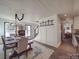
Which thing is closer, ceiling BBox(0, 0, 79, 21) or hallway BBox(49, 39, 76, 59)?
ceiling BBox(0, 0, 79, 21)

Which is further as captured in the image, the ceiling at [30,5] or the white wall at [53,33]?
the white wall at [53,33]

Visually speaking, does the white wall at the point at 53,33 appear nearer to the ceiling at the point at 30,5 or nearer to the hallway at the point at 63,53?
the hallway at the point at 63,53

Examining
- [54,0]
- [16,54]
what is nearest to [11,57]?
[16,54]

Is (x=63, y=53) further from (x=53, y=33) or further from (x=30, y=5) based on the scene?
(x=30, y=5)

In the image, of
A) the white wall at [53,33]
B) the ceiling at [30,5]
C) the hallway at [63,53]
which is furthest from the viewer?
the white wall at [53,33]

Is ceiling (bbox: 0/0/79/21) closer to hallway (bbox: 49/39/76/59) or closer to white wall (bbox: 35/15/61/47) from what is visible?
white wall (bbox: 35/15/61/47)

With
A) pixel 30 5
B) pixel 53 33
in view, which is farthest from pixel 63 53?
pixel 30 5

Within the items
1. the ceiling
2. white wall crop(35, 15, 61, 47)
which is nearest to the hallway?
white wall crop(35, 15, 61, 47)

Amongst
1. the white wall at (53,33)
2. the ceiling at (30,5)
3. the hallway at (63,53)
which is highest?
the ceiling at (30,5)

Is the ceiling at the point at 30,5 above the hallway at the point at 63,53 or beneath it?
above

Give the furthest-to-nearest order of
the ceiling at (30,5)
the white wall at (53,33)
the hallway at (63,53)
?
the white wall at (53,33) → the hallway at (63,53) → the ceiling at (30,5)

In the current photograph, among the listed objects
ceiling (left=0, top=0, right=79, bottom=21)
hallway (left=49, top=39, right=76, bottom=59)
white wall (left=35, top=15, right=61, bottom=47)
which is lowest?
hallway (left=49, top=39, right=76, bottom=59)

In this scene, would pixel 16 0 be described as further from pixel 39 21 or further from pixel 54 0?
pixel 39 21

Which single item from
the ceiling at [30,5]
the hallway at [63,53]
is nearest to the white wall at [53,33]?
the hallway at [63,53]
